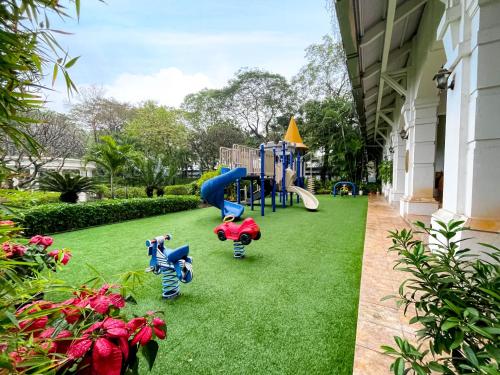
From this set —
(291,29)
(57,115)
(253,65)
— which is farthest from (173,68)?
(291,29)

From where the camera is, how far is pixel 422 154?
5.03 meters

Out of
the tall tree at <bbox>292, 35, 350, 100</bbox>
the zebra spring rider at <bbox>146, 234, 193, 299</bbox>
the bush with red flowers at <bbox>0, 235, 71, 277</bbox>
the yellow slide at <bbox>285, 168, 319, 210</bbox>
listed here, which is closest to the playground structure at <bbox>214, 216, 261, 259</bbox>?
the zebra spring rider at <bbox>146, 234, 193, 299</bbox>

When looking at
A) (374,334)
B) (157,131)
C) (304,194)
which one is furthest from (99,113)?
(374,334)

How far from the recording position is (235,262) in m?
3.51

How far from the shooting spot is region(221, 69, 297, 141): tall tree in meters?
25.6

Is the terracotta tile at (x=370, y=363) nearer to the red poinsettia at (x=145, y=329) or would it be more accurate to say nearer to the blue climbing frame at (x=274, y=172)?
the red poinsettia at (x=145, y=329)

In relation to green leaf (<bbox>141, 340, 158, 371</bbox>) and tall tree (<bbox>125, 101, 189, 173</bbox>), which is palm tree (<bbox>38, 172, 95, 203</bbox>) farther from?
tall tree (<bbox>125, 101, 189, 173</bbox>)

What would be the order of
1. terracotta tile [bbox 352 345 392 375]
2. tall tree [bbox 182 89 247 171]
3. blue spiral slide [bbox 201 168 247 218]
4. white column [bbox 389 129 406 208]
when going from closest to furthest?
terracotta tile [bbox 352 345 392 375] → blue spiral slide [bbox 201 168 247 218] → white column [bbox 389 129 406 208] → tall tree [bbox 182 89 247 171]

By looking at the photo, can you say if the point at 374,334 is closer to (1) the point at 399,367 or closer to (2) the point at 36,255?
(1) the point at 399,367

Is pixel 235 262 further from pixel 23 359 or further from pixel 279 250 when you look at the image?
pixel 23 359

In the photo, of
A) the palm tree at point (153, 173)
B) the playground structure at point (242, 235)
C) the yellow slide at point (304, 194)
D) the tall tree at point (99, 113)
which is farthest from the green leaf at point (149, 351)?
the tall tree at point (99, 113)

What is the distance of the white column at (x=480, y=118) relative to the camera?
84.8 inches

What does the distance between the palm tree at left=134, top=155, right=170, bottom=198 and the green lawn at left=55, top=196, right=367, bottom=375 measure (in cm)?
740

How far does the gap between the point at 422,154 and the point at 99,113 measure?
2529 centimetres
